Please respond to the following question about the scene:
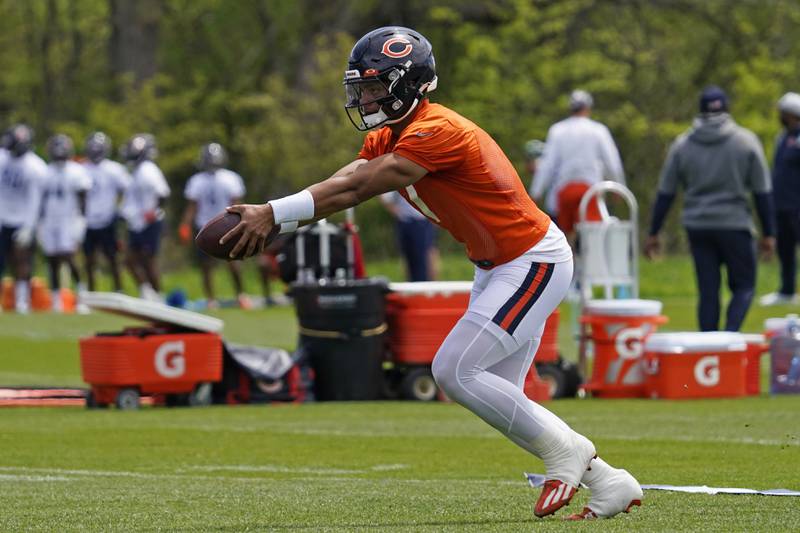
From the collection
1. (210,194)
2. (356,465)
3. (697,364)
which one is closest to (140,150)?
(210,194)

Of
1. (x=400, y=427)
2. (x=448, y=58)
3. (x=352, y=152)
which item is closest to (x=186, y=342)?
(x=400, y=427)

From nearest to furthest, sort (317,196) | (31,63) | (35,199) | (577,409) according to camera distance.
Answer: (317,196) → (577,409) → (35,199) → (31,63)

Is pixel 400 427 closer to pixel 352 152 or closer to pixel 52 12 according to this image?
pixel 352 152

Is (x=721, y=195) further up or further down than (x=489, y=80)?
further down

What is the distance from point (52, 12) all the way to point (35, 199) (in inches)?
995

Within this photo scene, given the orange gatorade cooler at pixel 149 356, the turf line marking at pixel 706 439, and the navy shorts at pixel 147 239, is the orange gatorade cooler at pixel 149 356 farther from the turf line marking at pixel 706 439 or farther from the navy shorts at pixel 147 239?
the navy shorts at pixel 147 239

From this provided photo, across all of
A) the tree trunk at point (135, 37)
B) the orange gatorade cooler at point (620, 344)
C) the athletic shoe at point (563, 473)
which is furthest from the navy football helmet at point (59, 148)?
the athletic shoe at point (563, 473)

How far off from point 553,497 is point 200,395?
674cm

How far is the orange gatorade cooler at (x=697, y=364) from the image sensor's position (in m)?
13.1

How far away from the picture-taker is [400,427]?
11.4 metres

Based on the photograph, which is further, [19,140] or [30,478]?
[19,140]

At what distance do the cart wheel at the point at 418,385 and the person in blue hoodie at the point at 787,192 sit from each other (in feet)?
18.0

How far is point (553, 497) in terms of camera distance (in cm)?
675

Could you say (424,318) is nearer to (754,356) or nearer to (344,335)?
(344,335)
